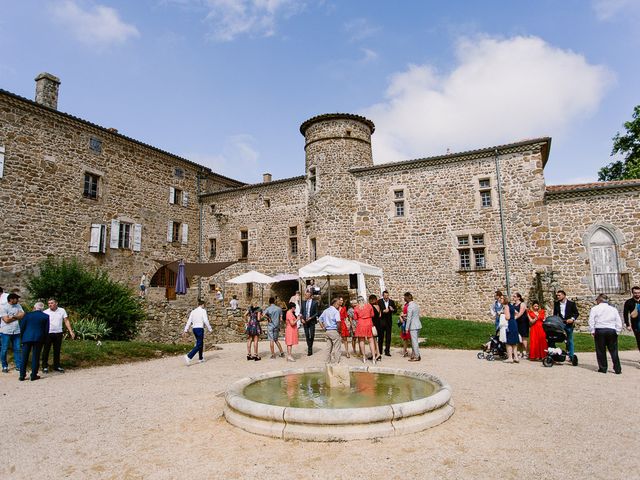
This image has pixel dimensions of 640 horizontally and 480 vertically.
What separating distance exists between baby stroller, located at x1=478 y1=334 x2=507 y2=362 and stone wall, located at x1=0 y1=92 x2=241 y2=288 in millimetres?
17294

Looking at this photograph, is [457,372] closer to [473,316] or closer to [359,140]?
[473,316]

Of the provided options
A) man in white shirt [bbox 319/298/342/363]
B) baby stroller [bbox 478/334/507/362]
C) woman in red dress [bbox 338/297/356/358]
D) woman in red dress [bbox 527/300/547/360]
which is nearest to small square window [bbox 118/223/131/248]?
woman in red dress [bbox 338/297/356/358]

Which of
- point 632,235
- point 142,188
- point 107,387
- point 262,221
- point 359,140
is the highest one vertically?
point 359,140

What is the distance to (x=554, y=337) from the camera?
27.9 feet

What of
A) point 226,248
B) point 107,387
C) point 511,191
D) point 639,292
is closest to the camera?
point 107,387

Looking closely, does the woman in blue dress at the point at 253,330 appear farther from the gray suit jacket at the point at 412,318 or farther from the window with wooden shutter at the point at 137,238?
the window with wooden shutter at the point at 137,238

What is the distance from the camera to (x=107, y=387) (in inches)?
284

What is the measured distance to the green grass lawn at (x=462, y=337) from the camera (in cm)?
1114

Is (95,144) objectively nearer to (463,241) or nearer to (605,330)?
(463,241)

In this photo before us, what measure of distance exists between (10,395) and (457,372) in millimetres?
8174

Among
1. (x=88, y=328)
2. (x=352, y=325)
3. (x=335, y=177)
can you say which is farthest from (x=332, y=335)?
(x=335, y=177)

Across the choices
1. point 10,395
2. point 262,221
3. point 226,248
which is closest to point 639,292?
point 10,395

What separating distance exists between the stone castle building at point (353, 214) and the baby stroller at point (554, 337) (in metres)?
7.19

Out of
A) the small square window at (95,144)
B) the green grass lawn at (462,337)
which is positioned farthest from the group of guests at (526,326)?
the small square window at (95,144)
